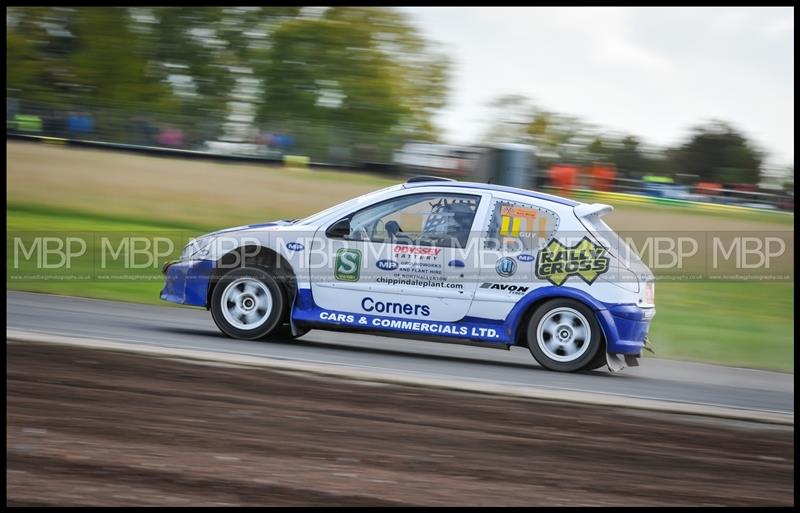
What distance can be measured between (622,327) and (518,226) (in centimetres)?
131

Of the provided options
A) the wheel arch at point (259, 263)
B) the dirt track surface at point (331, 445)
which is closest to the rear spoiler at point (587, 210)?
the dirt track surface at point (331, 445)

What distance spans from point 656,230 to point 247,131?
409 inches

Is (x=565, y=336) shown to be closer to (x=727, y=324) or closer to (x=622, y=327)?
(x=622, y=327)

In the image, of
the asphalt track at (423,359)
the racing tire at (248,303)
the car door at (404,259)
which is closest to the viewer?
the asphalt track at (423,359)

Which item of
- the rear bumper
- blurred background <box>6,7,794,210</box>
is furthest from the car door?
blurred background <box>6,7,794,210</box>

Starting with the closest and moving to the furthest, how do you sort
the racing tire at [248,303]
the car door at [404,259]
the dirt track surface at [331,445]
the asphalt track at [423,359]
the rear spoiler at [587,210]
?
1. the dirt track surface at [331,445]
2. the asphalt track at [423,359]
3. the car door at [404,259]
4. the rear spoiler at [587,210]
5. the racing tire at [248,303]

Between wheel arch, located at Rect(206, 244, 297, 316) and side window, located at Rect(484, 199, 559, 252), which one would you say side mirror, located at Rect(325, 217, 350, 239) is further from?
side window, located at Rect(484, 199, 559, 252)

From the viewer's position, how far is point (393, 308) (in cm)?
908

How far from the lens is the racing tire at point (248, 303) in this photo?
924 centimetres

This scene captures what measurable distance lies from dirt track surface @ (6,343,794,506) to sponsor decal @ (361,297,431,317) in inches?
61.7

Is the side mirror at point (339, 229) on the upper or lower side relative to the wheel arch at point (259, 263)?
upper

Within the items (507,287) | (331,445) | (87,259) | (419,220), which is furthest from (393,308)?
(87,259)

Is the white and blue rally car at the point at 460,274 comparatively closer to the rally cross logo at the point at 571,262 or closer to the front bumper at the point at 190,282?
the rally cross logo at the point at 571,262

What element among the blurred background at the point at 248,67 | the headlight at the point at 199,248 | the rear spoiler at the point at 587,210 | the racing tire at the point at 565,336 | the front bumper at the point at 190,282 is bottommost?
the racing tire at the point at 565,336
